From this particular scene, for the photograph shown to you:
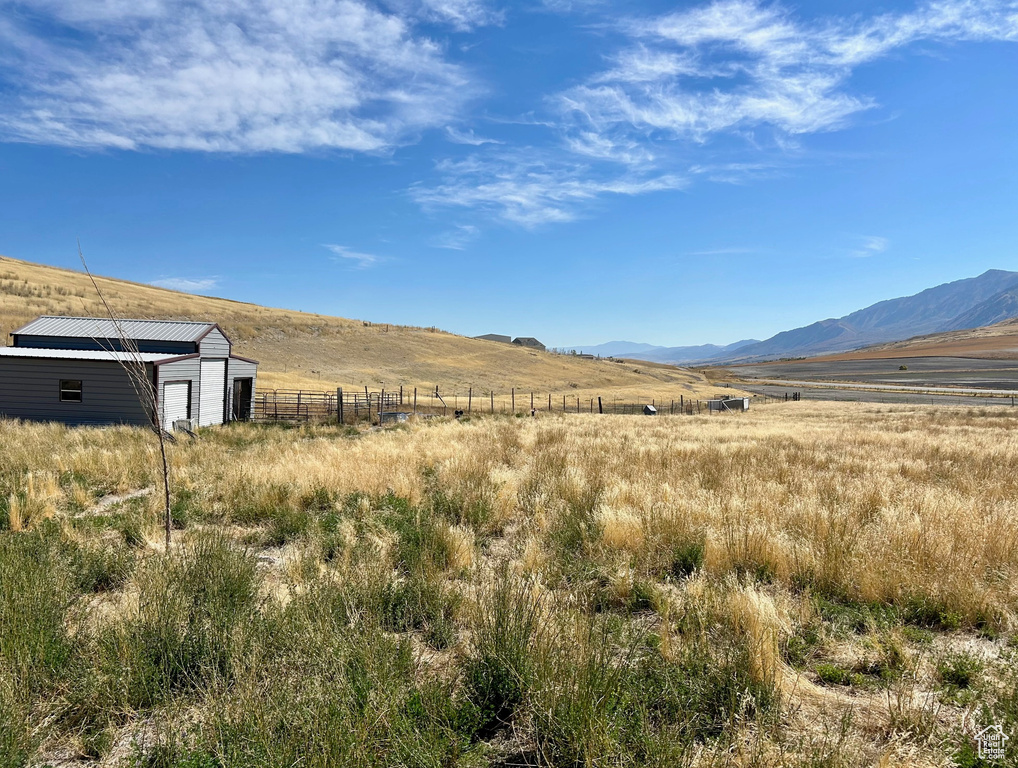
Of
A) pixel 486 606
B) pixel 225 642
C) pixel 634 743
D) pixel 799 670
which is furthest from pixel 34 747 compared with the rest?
pixel 799 670

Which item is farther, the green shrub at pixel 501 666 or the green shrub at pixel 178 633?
the green shrub at pixel 178 633

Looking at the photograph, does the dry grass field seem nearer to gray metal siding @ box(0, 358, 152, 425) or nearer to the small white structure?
gray metal siding @ box(0, 358, 152, 425)

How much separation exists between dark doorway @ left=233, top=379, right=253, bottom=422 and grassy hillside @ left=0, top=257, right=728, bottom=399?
16.4m

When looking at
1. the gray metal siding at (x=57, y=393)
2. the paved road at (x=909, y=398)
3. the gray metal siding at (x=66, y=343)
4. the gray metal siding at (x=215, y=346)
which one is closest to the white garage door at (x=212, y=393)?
the gray metal siding at (x=215, y=346)

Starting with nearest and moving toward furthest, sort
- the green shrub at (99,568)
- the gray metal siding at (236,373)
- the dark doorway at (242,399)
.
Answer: the green shrub at (99,568) < the gray metal siding at (236,373) < the dark doorway at (242,399)

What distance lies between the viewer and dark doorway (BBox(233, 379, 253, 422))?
29308mm

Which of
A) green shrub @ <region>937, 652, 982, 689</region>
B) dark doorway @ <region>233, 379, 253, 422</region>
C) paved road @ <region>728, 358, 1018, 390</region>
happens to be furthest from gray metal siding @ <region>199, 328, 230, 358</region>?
paved road @ <region>728, 358, 1018, 390</region>

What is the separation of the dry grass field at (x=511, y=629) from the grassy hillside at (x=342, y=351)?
4351cm

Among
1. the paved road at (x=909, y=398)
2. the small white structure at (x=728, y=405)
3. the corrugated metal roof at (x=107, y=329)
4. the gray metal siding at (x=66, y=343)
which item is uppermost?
the corrugated metal roof at (x=107, y=329)

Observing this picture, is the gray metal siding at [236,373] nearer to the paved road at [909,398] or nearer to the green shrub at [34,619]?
the green shrub at [34,619]

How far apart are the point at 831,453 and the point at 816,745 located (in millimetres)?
13800

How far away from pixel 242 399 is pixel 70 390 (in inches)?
348

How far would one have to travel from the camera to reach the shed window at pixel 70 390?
21625 mm

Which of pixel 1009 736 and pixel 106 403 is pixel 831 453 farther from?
pixel 106 403
